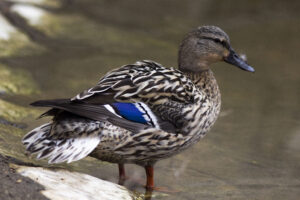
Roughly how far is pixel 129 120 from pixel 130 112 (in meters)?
0.06

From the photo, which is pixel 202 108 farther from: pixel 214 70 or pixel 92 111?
pixel 214 70

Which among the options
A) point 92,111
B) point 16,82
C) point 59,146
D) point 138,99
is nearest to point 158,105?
point 138,99

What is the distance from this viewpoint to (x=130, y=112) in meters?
4.66

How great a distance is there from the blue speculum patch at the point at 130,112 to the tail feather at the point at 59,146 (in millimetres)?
281

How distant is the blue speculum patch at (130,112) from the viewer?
463cm

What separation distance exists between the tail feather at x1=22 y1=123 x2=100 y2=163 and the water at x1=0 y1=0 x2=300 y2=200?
0.37m

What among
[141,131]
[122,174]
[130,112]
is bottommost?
[122,174]

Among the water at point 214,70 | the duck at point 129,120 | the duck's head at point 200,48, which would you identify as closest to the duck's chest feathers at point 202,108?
the duck at point 129,120

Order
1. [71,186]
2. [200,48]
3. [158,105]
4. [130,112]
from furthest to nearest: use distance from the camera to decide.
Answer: [200,48]
[158,105]
[130,112]
[71,186]

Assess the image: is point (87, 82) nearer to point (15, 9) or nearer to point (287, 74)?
point (15, 9)

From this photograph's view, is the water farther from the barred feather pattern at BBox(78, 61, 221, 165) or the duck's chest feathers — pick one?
the duck's chest feathers

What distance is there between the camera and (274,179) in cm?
553

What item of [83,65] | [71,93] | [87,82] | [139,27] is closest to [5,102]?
[71,93]

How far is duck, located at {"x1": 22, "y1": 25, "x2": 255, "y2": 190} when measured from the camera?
444cm
